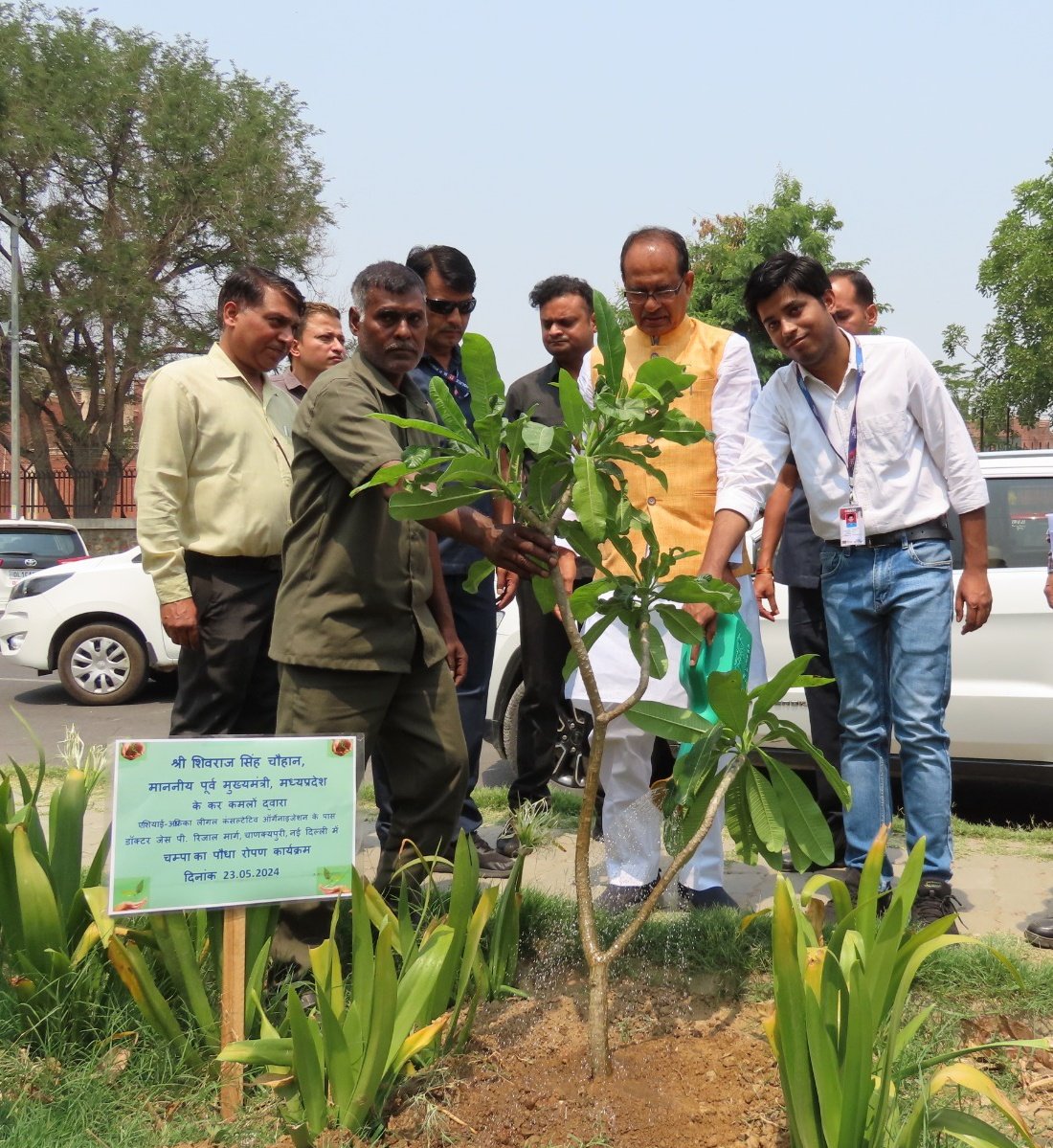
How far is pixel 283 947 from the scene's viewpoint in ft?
10.1

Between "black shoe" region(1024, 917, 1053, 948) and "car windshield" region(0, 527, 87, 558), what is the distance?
13.6m

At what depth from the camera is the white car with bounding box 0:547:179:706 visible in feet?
32.6

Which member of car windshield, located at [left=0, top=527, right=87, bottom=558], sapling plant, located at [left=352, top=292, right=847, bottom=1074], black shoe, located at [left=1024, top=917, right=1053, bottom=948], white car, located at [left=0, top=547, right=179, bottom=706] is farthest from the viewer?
car windshield, located at [left=0, top=527, right=87, bottom=558]

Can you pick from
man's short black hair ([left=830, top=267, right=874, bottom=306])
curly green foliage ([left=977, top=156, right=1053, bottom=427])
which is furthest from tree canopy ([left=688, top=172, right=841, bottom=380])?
man's short black hair ([left=830, top=267, right=874, bottom=306])

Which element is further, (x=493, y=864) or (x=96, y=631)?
(x=96, y=631)

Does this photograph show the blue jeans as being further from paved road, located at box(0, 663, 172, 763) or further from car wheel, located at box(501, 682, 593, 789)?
paved road, located at box(0, 663, 172, 763)

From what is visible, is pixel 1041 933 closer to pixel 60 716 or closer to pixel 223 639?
pixel 223 639

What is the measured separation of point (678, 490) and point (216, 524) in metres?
1.45

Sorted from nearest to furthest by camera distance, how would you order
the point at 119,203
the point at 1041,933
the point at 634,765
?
the point at 1041,933 < the point at 634,765 < the point at 119,203

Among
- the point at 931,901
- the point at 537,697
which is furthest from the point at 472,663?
the point at 931,901

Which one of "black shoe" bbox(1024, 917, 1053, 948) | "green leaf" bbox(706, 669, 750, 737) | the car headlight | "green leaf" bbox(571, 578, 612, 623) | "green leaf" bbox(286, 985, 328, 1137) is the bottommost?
"black shoe" bbox(1024, 917, 1053, 948)

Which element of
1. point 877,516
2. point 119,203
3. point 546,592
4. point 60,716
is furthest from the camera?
point 119,203

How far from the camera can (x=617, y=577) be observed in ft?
8.66

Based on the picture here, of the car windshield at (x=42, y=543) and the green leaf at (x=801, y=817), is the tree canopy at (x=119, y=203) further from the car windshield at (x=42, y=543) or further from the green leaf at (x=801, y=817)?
the green leaf at (x=801, y=817)
